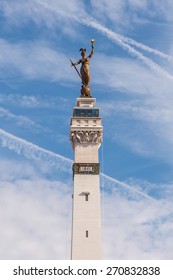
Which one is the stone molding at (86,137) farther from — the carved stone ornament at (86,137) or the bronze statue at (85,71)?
the bronze statue at (85,71)

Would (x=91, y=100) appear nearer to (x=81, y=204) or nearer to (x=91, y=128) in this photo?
(x=91, y=128)

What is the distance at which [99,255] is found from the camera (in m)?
57.9

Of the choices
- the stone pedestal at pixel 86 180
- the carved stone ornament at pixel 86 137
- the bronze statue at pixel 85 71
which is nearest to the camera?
the stone pedestal at pixel 86 180

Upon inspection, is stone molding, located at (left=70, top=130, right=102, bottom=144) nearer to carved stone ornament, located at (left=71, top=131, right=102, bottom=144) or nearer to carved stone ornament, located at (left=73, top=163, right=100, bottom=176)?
carved stone ornament, located at (left=71, top=131, right=102, bottom=144)

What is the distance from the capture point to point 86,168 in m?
62.3

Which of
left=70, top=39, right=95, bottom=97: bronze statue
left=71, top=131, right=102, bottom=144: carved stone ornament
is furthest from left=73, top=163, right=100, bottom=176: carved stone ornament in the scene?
left=70, top=39, right=95, bottom=97: bronze statue

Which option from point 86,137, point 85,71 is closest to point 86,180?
point 86,137

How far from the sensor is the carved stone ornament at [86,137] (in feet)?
210

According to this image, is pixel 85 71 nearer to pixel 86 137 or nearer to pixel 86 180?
pixel 86 137

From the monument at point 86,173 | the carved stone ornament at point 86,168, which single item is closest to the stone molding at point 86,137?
the monument at point 86,173

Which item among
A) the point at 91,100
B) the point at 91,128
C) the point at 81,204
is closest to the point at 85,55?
the point at 91,100

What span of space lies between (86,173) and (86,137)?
471 cm

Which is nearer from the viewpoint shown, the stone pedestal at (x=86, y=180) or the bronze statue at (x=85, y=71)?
the stone pedestal at (x=86, y=180)
